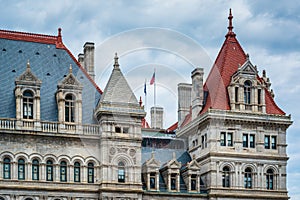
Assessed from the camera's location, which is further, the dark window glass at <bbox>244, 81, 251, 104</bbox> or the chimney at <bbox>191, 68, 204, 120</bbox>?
the chimney at <bbox>191, 68, 204, 120</bbox>

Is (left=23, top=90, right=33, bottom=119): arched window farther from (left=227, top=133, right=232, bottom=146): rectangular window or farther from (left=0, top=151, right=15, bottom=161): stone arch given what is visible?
(left=227, top=133, right=232, bottom=146): rectangular window

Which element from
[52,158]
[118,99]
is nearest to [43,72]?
[118,99]

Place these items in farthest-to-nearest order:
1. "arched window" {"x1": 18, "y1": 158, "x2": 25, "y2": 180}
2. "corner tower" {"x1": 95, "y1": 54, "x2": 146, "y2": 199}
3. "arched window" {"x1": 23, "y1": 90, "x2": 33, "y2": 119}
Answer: "corner tower" {"x1": 95, "y1": 54, "x2": 146, "y2": 199}, "arched window" {"x1": 23, "y1": 90, "x2": 33, "y2": 119}, "arched window" {"x1": 18, "y1": 158, "x2": 25, "y2": 180}

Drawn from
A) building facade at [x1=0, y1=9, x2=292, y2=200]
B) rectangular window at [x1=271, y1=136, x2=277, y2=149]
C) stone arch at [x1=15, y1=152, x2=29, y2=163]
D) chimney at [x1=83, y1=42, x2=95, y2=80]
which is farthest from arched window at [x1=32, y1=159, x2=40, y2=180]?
rectangular window at [x1=271, y1=136, x2=277, y2=149]

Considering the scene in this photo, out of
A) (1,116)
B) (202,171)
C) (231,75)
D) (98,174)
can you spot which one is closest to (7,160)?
(1,116)

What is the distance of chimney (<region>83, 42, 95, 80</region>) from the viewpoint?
2987 inches

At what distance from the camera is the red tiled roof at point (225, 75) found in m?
75.2

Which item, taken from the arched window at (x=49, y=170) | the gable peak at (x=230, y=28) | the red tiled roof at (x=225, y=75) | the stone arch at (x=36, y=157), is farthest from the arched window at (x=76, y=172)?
the gable peak at (x=230, y=28)

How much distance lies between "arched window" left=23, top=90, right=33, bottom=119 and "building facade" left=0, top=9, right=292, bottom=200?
0.33 ft

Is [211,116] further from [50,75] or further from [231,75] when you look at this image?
[50,75]

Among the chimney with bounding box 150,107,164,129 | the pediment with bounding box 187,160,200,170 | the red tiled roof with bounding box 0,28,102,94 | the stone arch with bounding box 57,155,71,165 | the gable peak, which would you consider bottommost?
the pediment with bounding box 187,160,200,170

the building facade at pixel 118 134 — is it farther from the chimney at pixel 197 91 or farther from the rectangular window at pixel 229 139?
the rectangular window at pixel 229 139

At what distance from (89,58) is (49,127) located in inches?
432

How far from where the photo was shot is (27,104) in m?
68.2
